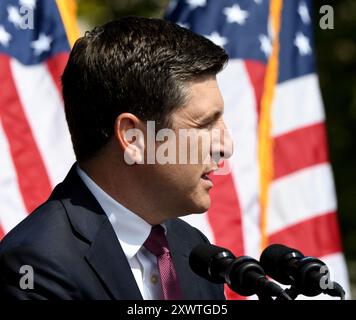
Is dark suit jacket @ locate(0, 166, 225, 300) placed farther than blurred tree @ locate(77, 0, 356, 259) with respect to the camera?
No

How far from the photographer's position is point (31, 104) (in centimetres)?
436

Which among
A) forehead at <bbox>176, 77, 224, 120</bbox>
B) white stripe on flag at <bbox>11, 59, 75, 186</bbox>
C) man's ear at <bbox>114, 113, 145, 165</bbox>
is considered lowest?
→ man's ear at <bbox>114, 113, 145, 165</bbox>

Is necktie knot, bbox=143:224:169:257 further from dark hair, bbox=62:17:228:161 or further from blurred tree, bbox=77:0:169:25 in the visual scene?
blurred tree, bbox=77:0:169:25

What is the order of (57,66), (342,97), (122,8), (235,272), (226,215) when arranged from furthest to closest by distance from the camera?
1. (342,97)
2. (122,8)
3. (226,215)
4. (57,66)
5. (235,272)

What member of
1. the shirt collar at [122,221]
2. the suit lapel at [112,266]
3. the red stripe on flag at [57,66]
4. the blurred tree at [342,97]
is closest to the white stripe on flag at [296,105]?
the red stripe on flag at [57,66]

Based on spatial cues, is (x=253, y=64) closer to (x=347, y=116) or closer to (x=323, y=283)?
(x=323, y=283)

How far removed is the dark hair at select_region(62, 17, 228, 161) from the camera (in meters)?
2.92

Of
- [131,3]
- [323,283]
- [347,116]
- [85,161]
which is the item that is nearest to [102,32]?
[85,161]

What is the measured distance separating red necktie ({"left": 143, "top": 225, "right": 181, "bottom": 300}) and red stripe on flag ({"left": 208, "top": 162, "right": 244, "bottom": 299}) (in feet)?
5.14

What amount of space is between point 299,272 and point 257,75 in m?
2.32

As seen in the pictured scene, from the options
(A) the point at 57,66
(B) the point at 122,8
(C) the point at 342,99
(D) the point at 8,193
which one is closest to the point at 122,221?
(D) the point at 8,193

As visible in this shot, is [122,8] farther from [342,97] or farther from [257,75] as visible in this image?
[257,75]

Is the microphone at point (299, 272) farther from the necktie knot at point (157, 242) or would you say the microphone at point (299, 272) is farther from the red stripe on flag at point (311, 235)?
the red stripe on flag at point (311, 235)

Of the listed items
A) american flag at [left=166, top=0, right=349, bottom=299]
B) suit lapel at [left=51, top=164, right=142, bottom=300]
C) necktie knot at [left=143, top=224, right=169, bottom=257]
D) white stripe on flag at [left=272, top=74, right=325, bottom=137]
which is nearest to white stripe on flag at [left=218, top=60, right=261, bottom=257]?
american flag at [left=166, top=0, right=349, bottom=299]
